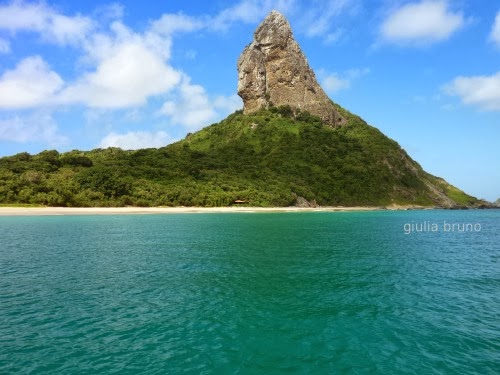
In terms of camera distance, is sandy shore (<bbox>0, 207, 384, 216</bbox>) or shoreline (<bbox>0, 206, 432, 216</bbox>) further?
shoreline (<bbox>0, 206, 432, 216</bbox>)

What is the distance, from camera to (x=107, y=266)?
101ft

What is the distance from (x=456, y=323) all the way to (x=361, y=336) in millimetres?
5493

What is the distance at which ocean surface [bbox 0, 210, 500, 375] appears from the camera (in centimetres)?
1373

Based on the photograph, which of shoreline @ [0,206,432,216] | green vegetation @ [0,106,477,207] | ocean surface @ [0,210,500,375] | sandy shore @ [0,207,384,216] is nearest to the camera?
ocean surface @ [0,210,500,375]

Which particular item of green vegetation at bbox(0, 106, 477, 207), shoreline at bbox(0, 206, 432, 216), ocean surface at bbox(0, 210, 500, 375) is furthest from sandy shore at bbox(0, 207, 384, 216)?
ocean surface at bbox(0, 210, 500, 375)

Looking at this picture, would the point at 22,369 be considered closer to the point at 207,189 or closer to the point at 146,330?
the point at 146,330

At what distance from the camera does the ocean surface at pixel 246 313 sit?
13727mm

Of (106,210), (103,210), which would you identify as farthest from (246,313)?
(106,210)

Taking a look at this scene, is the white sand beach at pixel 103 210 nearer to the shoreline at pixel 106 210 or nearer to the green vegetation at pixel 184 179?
the shoreline at pixel 106 210

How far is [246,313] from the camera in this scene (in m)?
19.1

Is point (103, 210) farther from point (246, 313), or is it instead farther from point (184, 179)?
point (246, 313)

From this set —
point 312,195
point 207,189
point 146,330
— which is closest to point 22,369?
point 146,330

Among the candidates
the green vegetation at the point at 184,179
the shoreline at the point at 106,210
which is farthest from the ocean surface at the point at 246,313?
the green vegetation at the point at 184,179

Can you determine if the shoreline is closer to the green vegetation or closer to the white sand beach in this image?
the white sand beach
